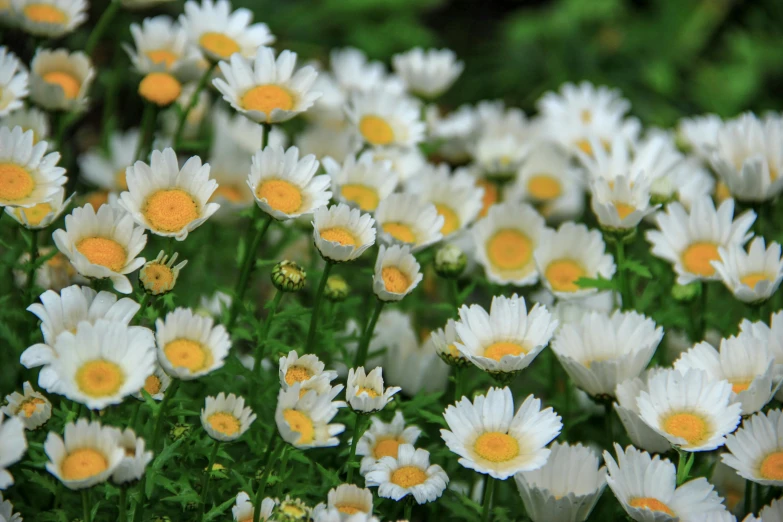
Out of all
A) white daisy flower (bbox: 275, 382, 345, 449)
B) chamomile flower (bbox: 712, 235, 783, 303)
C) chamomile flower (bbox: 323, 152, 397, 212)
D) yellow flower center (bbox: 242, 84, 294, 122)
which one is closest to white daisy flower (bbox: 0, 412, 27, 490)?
white daisy flower (bbox: 275, 382, 345, 449)

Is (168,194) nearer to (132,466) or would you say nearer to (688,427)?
(132,466)

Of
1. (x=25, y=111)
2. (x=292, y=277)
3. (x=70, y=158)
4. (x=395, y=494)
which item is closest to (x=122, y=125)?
(x=70, y=158)

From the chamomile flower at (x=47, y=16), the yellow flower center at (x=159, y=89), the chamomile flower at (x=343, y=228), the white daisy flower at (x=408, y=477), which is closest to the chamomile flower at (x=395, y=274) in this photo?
the chamomile flower at (x=343, y=228)

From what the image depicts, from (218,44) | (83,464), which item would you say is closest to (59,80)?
(218,44)

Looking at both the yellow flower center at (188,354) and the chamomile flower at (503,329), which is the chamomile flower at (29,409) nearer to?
the yellow flower center at (188,354)

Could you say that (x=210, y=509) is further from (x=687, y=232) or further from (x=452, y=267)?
(x=687, y=232)

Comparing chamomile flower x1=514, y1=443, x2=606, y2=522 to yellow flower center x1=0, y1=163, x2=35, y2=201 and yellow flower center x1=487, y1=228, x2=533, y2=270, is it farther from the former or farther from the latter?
yellow flower center x1=0, y1=163, x2=35, y2=201
